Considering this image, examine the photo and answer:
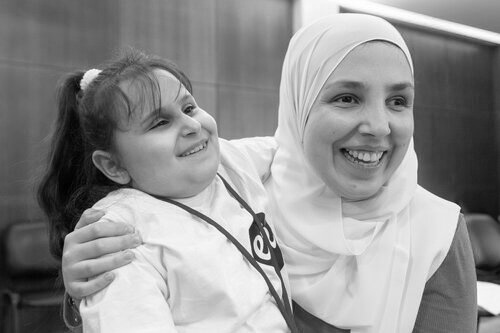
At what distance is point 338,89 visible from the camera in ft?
3.72

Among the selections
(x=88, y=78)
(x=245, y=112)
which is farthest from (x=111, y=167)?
(x=245, y=112)

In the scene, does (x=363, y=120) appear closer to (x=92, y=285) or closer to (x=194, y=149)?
(x=194, y=149)

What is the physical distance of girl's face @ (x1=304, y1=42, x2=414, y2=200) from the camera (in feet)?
3.60

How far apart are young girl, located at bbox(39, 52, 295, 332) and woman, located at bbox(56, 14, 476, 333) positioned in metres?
0.11

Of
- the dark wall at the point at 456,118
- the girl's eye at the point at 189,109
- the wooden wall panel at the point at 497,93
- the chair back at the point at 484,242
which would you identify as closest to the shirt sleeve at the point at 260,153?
the girl's eye at the point at 189,109

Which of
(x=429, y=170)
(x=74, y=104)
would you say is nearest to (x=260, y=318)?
(x=74, y=104)

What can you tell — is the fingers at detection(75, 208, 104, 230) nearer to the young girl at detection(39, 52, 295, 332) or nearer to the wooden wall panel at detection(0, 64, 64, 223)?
the young girl at detection(39, 52, 295, 332)

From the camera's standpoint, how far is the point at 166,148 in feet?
3.54

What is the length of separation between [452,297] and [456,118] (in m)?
5.69

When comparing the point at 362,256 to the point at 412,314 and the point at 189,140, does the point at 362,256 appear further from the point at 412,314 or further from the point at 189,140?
the point at 189,140

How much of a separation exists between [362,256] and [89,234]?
632 millimetres

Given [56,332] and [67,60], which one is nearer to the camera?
[56,332]

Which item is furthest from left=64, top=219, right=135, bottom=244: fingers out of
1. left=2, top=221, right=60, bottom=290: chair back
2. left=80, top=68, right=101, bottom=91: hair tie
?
left=2, top=221, right=60, bottom=290: chair back

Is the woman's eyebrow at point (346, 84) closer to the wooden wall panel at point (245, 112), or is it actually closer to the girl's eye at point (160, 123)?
the girl's eye at point (160, 123)
